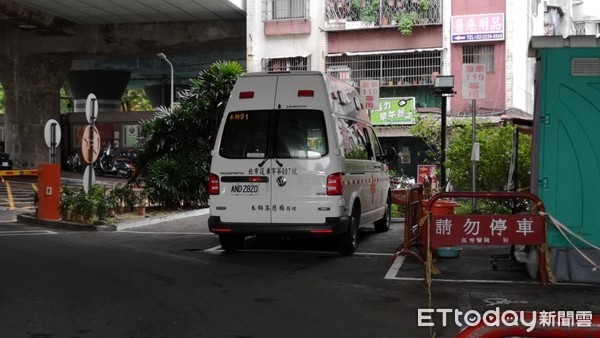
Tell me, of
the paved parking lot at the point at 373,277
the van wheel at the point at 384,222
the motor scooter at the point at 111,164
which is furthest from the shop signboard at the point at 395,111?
the paved parking lot at the point at 373,277

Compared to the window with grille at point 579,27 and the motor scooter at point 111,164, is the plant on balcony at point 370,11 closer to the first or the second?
the motor scooter at point 111,164

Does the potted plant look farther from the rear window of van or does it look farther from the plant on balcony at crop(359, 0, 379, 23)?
the plant on balcony at crop(359, 0, 379, 23)

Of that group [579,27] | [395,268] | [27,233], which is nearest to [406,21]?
[579,27]

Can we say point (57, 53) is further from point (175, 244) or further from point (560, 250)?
A: point (560, 250)

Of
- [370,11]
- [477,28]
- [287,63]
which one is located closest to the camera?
[477,28]

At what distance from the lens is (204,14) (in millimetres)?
30844

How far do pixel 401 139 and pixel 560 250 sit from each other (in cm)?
2188

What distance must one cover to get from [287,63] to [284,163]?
71.5 feet

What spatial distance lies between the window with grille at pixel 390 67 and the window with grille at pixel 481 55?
3.61 ft

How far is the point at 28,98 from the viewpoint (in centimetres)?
3612

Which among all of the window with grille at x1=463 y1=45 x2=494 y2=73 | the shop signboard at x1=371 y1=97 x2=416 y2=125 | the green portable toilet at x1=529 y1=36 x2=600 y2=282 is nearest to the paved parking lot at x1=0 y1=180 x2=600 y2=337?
the green portable toilet at x1=529 y1=36 x2=600 y2=282

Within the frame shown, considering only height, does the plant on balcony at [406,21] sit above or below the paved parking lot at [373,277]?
above

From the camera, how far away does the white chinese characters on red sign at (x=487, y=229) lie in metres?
→ 8.08

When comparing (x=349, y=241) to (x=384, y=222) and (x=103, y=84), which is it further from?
(x=103, y=84)
